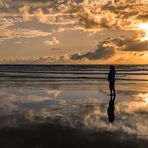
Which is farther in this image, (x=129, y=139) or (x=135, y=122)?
(x=135, y=122)

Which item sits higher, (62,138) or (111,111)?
(62,138)

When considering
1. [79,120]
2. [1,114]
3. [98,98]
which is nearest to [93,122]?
[79,120]

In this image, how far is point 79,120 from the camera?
17.6 m

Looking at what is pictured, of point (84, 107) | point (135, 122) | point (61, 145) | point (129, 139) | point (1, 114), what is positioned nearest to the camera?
point (61, 145)

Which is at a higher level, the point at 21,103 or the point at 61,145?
the point at 61,145

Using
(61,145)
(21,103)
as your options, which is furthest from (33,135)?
(21,103)

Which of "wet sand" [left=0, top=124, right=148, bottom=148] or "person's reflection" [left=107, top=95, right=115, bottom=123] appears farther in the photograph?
"person's reflection" [left=107, top=95, right=115, bottom=123]

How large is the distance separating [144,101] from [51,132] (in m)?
12.3

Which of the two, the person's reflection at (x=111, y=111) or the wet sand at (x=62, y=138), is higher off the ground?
the wet sand at (x=62, y=138)

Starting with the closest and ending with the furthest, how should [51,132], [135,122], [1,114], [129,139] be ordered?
[129,139], [51,132], [135,122], [1,114]

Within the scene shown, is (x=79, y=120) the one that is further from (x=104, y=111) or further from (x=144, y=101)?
(x=144, y=101)

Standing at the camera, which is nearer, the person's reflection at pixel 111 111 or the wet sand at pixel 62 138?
the wet sand at pixel 62 138

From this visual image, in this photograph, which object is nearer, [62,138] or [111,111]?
[62,138]

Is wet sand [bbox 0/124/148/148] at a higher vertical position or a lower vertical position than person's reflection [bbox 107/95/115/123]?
higher
